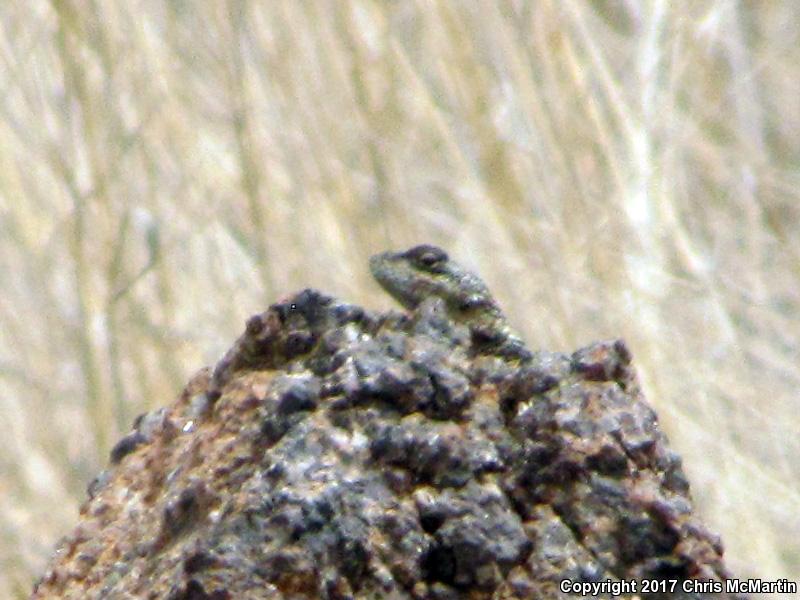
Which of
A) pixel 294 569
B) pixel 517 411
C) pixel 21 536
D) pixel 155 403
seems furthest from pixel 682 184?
pixel 294 569

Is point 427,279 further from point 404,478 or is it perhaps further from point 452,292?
point 404,478

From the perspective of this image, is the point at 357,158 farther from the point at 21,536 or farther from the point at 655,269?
the point at 21,536

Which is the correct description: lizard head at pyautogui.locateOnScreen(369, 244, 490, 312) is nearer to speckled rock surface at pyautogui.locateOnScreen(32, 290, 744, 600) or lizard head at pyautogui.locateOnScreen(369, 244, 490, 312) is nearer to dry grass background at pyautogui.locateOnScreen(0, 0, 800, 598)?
speckled rock surface at pyautogui.locateOnScreen(32, 290, 744, 600)

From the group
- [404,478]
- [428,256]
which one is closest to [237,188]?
[428,256]

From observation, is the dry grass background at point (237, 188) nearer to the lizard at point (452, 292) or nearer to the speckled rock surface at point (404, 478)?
the lizard at point (452, 292)

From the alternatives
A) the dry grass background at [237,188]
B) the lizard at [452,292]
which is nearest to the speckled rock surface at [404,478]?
the lizard at [452,292]

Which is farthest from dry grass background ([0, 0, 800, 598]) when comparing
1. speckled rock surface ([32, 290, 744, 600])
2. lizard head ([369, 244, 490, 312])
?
speckled rock surface ([32, 290, 744, 600])

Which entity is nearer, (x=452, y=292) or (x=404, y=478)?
(x=404, y=478)
